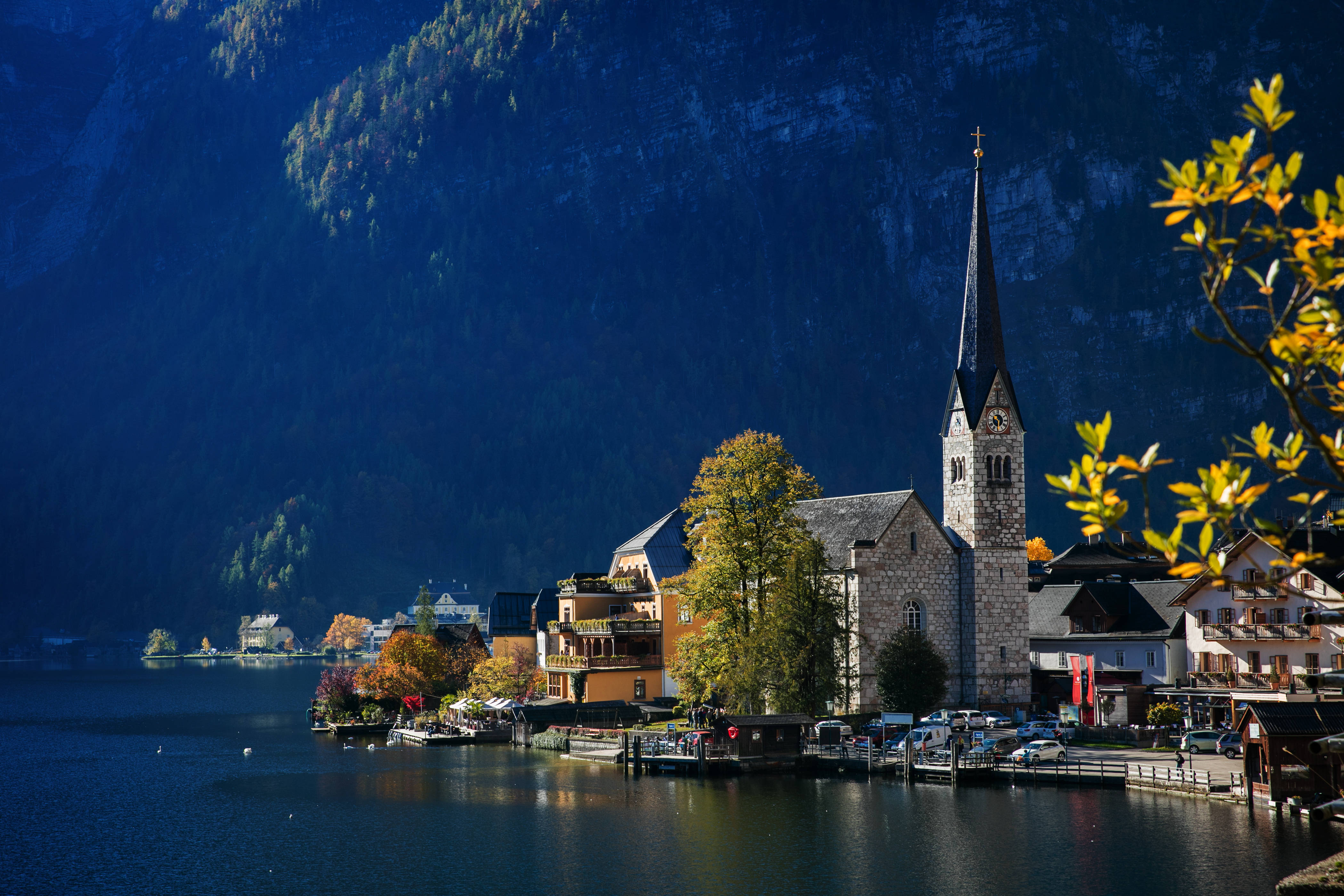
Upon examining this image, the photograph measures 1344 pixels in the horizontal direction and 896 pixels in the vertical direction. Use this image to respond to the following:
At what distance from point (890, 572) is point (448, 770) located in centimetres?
2871

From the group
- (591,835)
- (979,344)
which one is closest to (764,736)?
(591,835)

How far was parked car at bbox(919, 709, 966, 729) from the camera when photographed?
72250 millimetres

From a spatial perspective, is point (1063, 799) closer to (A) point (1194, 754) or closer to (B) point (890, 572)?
(A) point (1194, 754)

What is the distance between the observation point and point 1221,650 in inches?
2953

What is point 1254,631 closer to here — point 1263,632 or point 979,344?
point 1263,632

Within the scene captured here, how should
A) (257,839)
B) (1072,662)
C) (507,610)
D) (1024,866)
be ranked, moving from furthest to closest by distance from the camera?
(507,610) < (1072,662) < (257,839) < (1024,866)

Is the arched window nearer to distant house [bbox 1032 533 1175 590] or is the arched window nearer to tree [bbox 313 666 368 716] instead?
distant house [bbox 1032 533 1175 590]

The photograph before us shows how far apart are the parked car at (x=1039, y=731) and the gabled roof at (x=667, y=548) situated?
29.4 metres

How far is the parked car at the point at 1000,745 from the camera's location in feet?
215

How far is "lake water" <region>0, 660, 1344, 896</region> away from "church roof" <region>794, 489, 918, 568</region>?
18495 mm

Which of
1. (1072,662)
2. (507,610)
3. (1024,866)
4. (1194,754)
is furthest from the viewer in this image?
(507,610)

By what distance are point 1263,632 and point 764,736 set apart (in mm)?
28823

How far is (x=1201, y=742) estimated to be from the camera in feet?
218

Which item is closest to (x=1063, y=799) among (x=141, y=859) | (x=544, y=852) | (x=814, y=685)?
(x=814, y=685)
